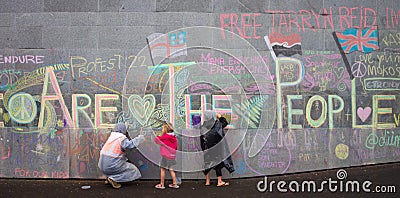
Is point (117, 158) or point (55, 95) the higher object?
point (55, 95)

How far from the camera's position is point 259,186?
869cm

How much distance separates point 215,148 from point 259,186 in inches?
42.1

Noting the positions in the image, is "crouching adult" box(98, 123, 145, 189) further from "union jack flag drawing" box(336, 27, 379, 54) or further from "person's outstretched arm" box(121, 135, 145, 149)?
"union jack flag drawing" box(336, 27, 379, 54)

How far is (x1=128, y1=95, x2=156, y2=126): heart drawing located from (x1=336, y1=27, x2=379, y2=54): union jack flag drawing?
4.05 m

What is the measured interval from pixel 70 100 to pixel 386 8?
6.73 meters

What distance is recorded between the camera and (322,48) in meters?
9.59

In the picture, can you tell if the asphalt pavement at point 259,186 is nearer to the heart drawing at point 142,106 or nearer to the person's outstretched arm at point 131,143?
the person's outstretched arm at point 131,143

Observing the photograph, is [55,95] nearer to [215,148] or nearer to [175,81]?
[175,81]

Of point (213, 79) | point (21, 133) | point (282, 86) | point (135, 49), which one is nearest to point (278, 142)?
point (282, 86)

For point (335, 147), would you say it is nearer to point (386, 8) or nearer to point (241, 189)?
point (241, 189)

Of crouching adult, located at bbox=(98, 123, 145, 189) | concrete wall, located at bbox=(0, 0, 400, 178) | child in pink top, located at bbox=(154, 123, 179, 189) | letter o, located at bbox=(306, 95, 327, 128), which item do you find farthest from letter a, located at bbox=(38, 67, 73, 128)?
letter o, located at bbox=(306, 95, 327, 128)

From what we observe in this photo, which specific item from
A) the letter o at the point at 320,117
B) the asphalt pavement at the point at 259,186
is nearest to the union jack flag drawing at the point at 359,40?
the letter o at the point at 320,117

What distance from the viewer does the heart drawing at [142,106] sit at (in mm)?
9289

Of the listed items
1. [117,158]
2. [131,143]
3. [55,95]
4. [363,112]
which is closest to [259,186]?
[131,143]
